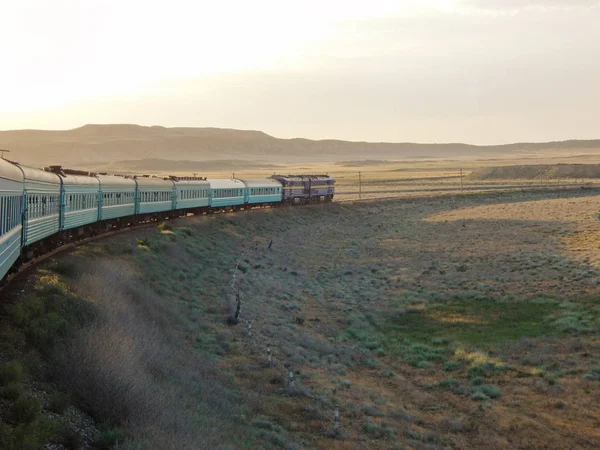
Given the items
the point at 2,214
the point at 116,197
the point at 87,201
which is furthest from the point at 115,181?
the point at 2,214

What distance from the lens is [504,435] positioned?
21.1 meters

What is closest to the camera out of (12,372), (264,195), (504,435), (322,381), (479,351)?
(12,372)

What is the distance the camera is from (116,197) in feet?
133

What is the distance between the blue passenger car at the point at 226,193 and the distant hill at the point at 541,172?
126m

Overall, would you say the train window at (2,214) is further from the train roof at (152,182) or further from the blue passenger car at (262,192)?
the blue passenger car at (262,192)

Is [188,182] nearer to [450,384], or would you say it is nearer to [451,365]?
[451,365]

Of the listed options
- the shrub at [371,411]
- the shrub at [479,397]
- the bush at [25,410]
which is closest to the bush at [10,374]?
the bush at [25,410]

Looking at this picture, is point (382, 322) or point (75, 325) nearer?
point (75, 325)

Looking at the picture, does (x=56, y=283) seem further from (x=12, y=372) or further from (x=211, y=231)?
(x=211, y=231)

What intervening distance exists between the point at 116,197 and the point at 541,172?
533 ft

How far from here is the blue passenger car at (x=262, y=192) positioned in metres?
74.7

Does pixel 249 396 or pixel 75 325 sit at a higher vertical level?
pixel 75 325

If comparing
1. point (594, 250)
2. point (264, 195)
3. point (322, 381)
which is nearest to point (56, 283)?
point (322, 381)

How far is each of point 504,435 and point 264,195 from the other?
59.0 m
